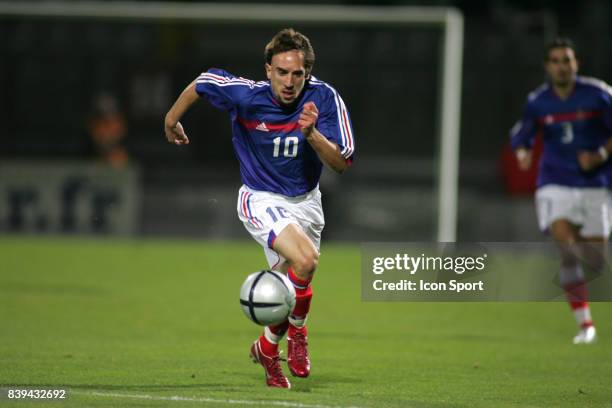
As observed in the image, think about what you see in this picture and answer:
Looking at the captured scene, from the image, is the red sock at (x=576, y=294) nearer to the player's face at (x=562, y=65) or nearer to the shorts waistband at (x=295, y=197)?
the player's face at (x=562, y=65)

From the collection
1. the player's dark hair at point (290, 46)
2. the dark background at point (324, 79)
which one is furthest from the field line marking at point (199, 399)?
the dark background at point (324, 79)

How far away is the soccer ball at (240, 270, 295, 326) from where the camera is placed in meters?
6.71

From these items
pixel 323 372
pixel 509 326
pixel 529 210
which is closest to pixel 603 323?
pixel 509 326

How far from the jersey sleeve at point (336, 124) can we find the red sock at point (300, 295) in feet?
2.71

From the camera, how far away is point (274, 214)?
736 cm

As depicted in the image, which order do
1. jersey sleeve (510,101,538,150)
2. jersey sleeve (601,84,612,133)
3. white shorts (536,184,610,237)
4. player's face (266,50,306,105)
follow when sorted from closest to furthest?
player's face (266,50,306,105) < jersey sleeve (601,84,612,133) < white shorts (536,184,610,237) < jersey sleeve (510,101,538,150)

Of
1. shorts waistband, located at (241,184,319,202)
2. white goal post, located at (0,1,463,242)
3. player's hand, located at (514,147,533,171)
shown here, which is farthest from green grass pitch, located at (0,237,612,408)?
white goal post, located at (0,1,463,242)

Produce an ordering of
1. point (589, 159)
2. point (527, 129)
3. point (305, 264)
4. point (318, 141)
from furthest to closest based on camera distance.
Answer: point (527, 129)
point (589, 159)
point (305, 264)
point (318, 141)

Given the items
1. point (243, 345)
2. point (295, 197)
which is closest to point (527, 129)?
point (243, 345)

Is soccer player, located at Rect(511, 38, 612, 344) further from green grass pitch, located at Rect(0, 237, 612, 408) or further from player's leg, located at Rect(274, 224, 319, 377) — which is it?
player's leg, located at Rect(274, 224, 319, 377)

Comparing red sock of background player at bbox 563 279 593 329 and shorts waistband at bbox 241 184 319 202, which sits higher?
shorts waistband at bbox 241 184 319 202

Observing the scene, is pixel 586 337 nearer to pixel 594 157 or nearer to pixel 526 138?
pixel 594 157

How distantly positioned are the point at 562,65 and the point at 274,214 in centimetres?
405

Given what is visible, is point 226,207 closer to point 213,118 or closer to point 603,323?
point 213,118
